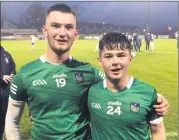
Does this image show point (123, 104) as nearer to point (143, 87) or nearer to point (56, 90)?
point (143, 87)

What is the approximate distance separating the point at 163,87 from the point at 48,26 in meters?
8.63

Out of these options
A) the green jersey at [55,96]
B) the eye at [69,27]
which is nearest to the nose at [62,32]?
the eye at [69,27]

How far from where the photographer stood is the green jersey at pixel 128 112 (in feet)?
7.54

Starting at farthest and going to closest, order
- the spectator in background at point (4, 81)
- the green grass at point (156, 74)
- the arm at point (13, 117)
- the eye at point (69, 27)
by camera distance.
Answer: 1. the green grass at point (156, 74)
2. the spectator in background at point (4, 81)
3. the arm at point (13, 117)
4. the eye at point (69, 27)

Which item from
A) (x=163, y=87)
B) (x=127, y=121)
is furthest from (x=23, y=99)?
(x=163, y=87)

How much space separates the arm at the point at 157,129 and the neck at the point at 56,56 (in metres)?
0.78

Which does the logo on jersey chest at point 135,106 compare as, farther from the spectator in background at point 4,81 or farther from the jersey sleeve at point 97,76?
the spectator in background at point 4,81

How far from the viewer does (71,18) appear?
93.6 inches

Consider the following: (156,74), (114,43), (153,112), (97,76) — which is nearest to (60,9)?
(114,43)

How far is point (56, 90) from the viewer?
241 cm

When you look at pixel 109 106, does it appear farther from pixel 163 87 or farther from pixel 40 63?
pixel 163 87

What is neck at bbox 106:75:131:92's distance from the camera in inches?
91.2

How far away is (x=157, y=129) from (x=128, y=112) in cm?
25

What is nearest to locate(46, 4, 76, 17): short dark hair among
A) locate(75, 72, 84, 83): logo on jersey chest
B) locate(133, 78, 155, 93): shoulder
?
locate(75, 72, 84, 83): logo on jersey chest
